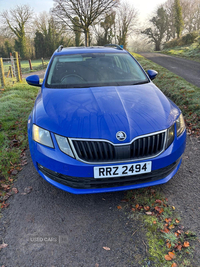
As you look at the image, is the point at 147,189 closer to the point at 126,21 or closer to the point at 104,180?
the point at 104,180

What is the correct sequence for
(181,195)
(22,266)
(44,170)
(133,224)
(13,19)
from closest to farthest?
(22,266) → (133,224) → (44,170) → (181,195) → (13,19)

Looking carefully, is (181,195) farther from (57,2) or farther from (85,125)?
(57,2)

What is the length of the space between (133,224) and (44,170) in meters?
1.09

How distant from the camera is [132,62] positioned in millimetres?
3764

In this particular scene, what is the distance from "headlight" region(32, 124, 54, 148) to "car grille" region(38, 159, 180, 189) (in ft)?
0.95

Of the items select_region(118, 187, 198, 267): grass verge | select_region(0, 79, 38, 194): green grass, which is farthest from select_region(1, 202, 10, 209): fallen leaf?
select_region(118, 187, 198, 267): grass verge

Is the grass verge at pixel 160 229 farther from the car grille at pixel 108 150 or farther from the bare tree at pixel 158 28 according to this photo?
the bare tree at pixel 158 28

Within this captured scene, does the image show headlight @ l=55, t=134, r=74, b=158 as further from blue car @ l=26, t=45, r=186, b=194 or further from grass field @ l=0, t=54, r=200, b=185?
grass field @ l=0, t=54, r=200, b=185

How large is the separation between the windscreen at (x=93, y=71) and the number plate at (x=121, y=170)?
144 centimetres

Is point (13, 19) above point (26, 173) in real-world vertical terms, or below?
above

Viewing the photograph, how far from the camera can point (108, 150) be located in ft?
6.86

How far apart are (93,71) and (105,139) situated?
1688 millimetres

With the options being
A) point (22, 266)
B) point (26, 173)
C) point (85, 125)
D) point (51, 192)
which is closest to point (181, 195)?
point (85, 125)

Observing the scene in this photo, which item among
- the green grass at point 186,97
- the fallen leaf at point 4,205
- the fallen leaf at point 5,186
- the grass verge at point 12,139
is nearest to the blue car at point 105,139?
the fallen leaf at point 4,205
